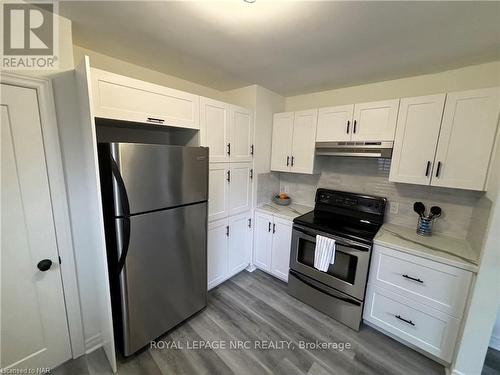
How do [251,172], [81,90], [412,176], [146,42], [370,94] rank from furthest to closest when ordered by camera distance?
[251,172] < [370,94] < [412,176] < [146,42] < [81,90]

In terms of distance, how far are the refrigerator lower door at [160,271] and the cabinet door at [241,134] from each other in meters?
0.83

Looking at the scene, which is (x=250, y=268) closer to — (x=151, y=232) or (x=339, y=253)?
(x=339, y=253)

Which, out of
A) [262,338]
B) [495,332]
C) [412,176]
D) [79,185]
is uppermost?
[412,176]

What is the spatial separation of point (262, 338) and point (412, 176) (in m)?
2.05

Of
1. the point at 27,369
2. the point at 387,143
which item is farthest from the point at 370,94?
the point at 27,369

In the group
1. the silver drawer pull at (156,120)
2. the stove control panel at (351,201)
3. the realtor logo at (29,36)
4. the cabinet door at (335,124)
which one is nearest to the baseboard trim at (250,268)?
the stove control panel at (351,201)

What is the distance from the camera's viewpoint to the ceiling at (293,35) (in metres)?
1.18

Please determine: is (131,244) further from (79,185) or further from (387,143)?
(387,143)

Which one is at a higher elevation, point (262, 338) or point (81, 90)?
point (81, 90)

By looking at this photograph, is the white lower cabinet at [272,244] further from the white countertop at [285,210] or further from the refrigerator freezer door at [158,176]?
the refrigerator freezer door at [158,176]

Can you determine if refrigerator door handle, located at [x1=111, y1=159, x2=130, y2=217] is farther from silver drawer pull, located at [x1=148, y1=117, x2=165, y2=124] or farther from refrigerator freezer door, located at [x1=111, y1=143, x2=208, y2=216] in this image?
silver drawer pull, located at [x1=148, y1=117, x2=165, y2=124]

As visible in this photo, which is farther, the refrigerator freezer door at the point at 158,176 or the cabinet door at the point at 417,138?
the cabinet door at the point at 417,138

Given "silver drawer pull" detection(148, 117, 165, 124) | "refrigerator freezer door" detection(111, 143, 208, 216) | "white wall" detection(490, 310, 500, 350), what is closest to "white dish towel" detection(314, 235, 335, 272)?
"refrigerator freezer door" detection(111, 143, 208, 216)

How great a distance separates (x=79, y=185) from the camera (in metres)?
1.54
